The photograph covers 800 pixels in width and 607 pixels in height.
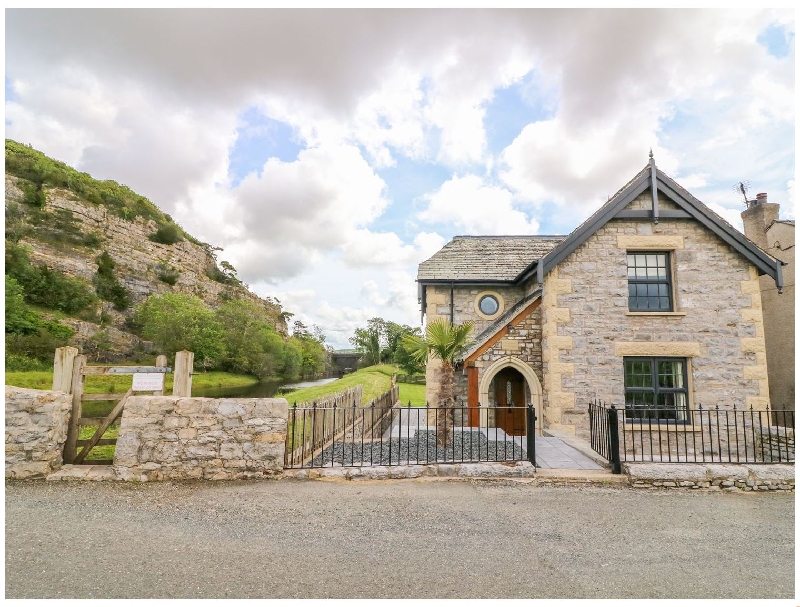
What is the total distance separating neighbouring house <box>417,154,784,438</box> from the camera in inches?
417

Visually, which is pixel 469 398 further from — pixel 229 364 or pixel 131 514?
pixel 229 364

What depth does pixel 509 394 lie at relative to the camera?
13164 mm

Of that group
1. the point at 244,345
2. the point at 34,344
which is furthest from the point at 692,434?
the point at 244,345

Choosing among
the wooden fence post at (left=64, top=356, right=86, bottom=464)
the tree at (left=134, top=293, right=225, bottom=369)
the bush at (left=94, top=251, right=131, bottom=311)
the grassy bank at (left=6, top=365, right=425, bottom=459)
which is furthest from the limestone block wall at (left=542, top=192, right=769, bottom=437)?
the bush at (left=94, top=251, right=131, bottom=311)

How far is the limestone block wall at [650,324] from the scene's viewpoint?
10562 millimetres

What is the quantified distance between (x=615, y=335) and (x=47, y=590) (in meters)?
12.2

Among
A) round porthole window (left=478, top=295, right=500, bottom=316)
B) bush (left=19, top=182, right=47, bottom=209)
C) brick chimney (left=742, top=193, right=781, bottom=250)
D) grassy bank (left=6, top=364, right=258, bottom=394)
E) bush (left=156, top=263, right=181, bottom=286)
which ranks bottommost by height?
grassy bank (left=6, top=364, right=258, bottom=394)

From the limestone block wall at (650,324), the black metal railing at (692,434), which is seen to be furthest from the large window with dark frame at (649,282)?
the black metal railing at (692,434)

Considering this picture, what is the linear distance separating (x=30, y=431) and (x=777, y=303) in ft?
73.6

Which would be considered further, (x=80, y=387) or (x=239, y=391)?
(x=239, y=391)

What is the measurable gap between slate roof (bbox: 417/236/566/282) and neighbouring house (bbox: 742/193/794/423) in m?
7.86

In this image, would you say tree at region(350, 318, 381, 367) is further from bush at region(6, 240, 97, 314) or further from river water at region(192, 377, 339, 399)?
bush at region(6, 240, 97, 314)

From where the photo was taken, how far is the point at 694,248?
1112 cm

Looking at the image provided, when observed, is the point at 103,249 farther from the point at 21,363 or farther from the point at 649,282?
the point at 649,282
